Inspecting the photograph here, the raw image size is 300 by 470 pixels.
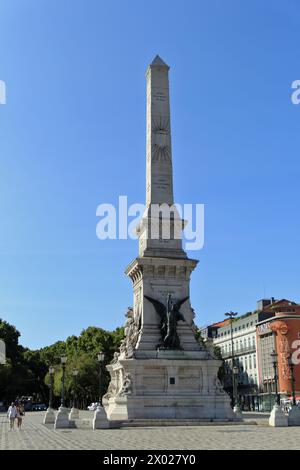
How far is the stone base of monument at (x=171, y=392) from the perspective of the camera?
98.7 ft

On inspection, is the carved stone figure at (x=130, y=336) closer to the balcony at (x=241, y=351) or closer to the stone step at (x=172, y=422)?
the stone step at (x=172, y=422)

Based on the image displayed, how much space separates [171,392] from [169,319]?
389cm

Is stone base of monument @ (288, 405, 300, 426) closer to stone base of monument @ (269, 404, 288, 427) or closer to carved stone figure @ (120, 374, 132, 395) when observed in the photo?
stone base of monument @ (269, 404, 288, 427)

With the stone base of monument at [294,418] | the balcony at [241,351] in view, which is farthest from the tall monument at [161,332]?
the balcony at [241,351]

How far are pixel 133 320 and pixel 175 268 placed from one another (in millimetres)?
3966

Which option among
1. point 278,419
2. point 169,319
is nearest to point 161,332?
point 169,319

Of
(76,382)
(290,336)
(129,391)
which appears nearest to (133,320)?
(129,391)

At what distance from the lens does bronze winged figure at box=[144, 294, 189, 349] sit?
32.0 meters

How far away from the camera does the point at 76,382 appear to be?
227 ft

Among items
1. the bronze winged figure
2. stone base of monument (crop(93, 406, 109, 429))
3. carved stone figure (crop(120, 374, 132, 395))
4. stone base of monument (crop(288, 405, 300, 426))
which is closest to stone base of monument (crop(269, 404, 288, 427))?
stone base of monument (crop(288, 405, 300, 426))

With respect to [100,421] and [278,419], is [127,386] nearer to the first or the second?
[100,421]

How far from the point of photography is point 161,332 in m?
32.5

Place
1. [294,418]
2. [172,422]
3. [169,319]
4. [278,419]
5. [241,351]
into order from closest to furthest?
[172,422], [278,419], [294,418], [169,319], [241,351]
